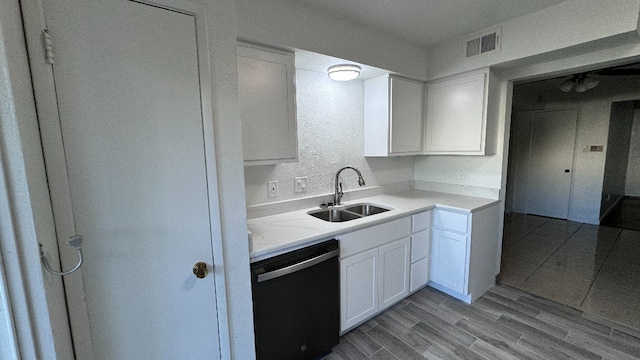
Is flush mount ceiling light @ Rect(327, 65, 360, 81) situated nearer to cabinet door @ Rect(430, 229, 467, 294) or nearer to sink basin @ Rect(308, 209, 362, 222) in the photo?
sink basin @ Rect(308, 209, 362, 222)

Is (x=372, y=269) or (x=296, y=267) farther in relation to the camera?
(x=372, y=269)

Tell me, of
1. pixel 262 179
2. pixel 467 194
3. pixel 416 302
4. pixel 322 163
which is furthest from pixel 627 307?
pixel 262 179

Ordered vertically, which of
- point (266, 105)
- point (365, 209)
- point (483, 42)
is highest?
point (483, 42)

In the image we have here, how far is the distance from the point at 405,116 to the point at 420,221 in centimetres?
104

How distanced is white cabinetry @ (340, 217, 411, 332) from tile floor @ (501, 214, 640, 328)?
1.41 meters

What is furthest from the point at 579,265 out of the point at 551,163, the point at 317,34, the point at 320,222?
the point at 317,34

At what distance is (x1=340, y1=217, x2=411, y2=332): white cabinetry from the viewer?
1.85 m

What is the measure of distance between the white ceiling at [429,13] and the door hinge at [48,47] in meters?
1.40

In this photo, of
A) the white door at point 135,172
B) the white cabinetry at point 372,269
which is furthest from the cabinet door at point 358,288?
the white door at point 135,172

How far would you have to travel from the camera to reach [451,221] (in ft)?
7.73

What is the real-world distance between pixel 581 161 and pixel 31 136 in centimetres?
660

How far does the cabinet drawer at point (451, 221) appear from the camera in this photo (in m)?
2.26

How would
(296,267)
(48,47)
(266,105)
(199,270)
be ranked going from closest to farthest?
(48,47) → (199,270) → (296,267) → (266,105)

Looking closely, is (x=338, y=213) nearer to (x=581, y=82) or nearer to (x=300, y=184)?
(x=300, y=184)
